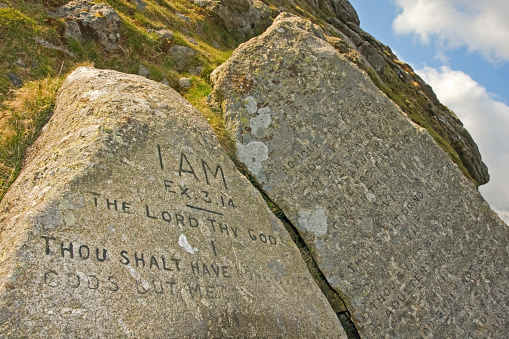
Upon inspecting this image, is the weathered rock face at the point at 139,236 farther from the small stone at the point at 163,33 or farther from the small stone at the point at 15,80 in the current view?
the small stone at the point at 163,33

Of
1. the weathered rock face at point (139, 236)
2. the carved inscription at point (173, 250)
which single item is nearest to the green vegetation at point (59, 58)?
the weathered rock face at point (139, 236)

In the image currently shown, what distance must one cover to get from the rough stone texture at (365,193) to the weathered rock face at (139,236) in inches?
43.9

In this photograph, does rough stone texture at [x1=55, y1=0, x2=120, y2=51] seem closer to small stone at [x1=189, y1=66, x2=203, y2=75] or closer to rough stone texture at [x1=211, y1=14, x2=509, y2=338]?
small stone at [x1=189, y1=66, x2=203, y2=75]

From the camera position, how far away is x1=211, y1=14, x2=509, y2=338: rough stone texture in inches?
253

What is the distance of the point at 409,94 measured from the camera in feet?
92.0

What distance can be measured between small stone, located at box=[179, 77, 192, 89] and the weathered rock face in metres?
2.60

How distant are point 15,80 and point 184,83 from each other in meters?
3.26

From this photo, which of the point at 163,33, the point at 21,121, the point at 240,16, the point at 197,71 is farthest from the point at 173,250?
the point at 240,16

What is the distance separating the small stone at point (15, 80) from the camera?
669 cm

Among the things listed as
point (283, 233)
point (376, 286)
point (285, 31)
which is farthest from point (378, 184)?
point (285, 31)

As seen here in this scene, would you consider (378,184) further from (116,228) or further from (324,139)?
(116,228)

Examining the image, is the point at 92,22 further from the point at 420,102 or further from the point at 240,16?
the point at 420,102

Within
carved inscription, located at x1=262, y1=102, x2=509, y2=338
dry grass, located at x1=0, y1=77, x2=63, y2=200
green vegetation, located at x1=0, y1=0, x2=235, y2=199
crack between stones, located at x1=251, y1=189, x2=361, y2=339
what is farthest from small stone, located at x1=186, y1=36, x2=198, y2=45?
crack between stones, located at x1=251, y1=189, x2=361, y2=339

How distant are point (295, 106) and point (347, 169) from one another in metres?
1.56
